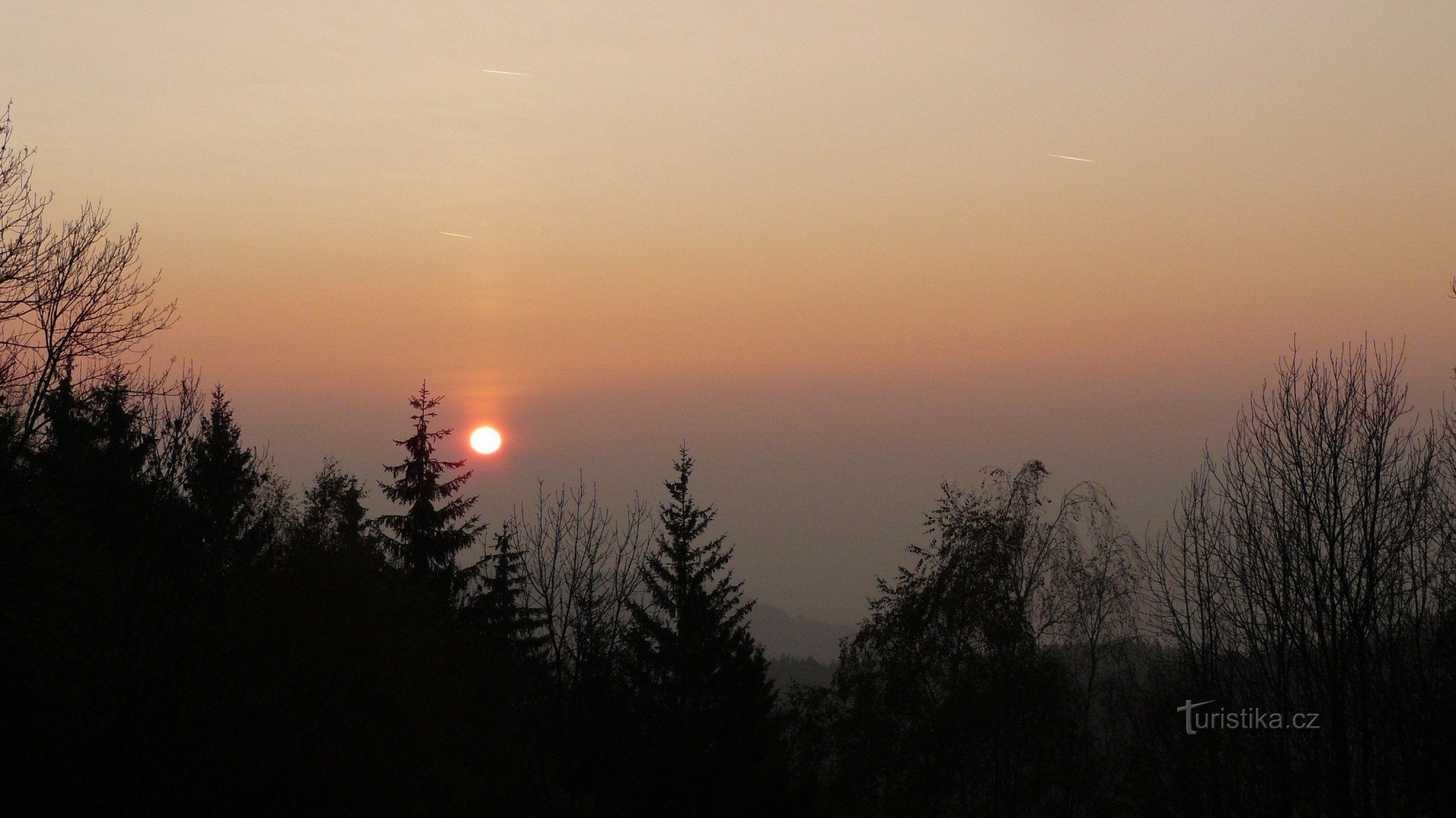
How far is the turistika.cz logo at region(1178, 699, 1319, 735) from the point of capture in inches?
636

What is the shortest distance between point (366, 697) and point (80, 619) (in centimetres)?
1753

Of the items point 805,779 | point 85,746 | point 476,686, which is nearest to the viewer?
point 85,746

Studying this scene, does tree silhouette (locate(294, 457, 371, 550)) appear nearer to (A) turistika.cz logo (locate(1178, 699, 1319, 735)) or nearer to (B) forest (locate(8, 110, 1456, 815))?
(B) forest (locate(8, 110, 1456, 815))

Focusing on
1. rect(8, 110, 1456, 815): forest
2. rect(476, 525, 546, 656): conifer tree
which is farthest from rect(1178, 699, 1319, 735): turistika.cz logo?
rect(476, 525, 546, 656): conifer tree

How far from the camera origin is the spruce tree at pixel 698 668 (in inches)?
1292

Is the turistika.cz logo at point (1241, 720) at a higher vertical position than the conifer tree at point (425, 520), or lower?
lower

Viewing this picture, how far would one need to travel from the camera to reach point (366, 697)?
37.8 meters

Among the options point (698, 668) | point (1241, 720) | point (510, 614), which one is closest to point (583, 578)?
point (1241, 720)

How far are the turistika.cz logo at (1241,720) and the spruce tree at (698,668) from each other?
1399 cm

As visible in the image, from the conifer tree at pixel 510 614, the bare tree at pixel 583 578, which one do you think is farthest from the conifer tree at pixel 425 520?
the bare tree at pixel 583 578

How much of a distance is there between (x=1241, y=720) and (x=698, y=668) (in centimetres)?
2338

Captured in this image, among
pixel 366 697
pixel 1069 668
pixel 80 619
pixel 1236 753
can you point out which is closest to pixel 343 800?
pixel 366 697

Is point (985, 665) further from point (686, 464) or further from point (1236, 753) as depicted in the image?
point (1236, 753)

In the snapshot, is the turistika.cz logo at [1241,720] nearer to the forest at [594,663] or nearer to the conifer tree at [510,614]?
the forest at [594,663]
